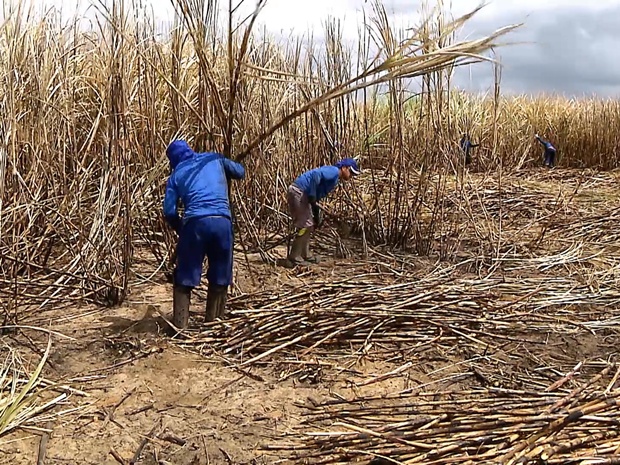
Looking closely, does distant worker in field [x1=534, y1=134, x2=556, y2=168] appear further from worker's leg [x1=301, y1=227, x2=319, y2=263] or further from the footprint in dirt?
the footprint in dirt

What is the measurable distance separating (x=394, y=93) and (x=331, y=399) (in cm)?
280

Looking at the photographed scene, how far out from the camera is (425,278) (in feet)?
14.4

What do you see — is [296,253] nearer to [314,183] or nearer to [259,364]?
[314,183]

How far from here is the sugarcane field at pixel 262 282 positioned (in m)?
2.36

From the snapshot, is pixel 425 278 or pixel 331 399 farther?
pixel 425 278

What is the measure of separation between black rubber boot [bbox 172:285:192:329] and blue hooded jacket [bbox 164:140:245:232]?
337 millimetres

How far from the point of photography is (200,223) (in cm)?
330

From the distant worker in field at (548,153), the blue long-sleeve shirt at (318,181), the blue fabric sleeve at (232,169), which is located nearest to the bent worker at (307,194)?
the blue long-sleeve shirt at (318,181)

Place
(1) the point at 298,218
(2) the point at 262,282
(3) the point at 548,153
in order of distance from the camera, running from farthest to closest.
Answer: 1. (3) the point at 548,153
2. (1) the point at 298,218
3. (2) the point at 262,282

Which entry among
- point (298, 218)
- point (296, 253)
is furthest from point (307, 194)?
point (296, 253)

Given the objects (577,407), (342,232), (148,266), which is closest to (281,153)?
(342,232)

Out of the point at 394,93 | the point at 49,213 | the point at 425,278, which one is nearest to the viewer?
the point at 49,213

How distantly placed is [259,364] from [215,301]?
527mm

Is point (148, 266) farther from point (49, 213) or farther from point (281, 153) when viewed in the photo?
point (281, 153)
